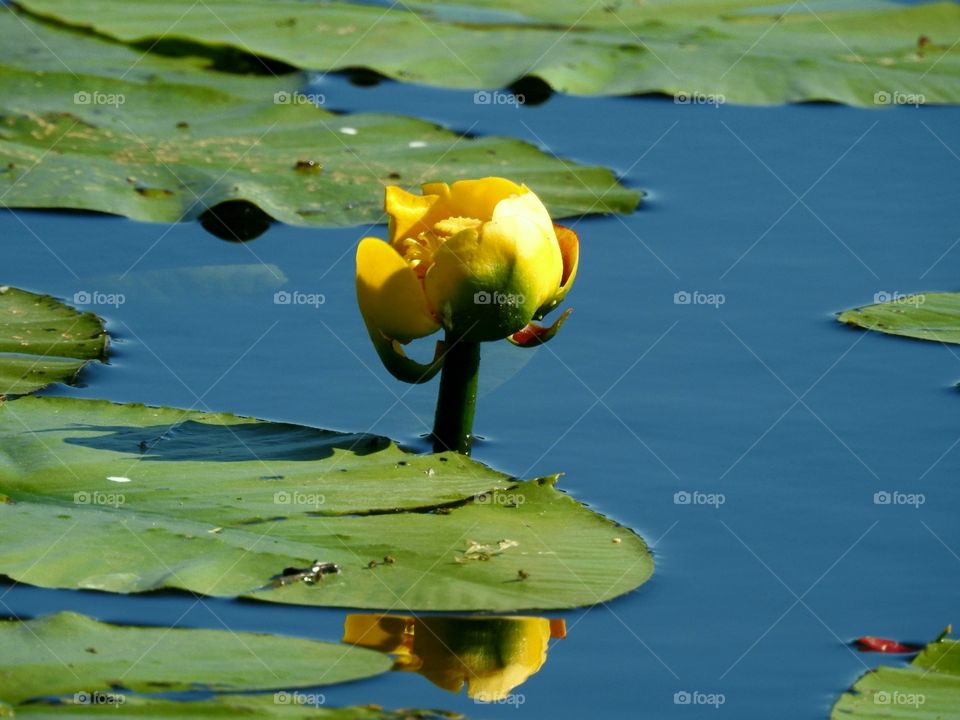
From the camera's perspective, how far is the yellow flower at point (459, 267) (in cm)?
310

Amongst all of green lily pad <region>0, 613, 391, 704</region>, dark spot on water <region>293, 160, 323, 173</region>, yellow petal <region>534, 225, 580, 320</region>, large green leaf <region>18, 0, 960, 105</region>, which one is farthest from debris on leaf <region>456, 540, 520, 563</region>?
large green leaf <region>18, 0, 960, 105</region>

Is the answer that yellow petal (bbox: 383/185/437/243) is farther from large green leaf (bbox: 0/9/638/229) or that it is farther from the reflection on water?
large green leaf (bbox: 0/9/638/229)

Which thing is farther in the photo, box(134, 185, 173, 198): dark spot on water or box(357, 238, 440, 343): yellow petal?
box(134, 185, 173, 198): dark spot on water

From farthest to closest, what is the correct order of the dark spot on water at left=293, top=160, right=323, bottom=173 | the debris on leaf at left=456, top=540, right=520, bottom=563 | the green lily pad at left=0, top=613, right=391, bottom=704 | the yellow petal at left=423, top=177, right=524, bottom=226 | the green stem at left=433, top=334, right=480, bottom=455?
1. the dark spot on water at left=293, top=160, right=323, bottom=173
2. the green stem at left=433, top=334, right=480, bottom=455
3. the yellow petal at left=423, top=177, right=524, bottom=226
4. the debris on leaf at left=456, top=540, right=520, bottom=563
5. the green lily pad at left=0, top=613, right=391, bottom=704

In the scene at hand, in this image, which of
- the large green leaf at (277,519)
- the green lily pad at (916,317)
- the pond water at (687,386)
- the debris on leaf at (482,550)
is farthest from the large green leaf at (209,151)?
the debris on leaf at (482,550)

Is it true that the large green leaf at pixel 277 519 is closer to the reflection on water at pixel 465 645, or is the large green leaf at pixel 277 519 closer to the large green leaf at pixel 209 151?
the reflection on water at pixel 465 645

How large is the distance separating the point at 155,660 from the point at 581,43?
14.5ft

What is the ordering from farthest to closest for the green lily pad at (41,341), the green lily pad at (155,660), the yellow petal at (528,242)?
the green lily pad at (41,341) → the yellow petal at (528,242) → the green lily pad at (155,660)

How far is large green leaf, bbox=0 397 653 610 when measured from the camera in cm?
269

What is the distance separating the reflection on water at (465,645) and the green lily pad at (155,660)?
101mm

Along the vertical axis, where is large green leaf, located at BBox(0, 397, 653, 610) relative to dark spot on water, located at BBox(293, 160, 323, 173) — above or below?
below

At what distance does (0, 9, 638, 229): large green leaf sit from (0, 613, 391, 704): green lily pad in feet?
7.37

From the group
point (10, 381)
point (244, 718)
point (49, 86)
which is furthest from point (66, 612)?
point (49, 86)

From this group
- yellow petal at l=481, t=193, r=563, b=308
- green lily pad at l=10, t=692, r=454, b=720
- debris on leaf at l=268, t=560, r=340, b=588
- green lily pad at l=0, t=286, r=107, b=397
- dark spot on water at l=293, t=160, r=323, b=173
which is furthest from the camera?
dark spot on water at l=293, t=160, r=323, b=173
